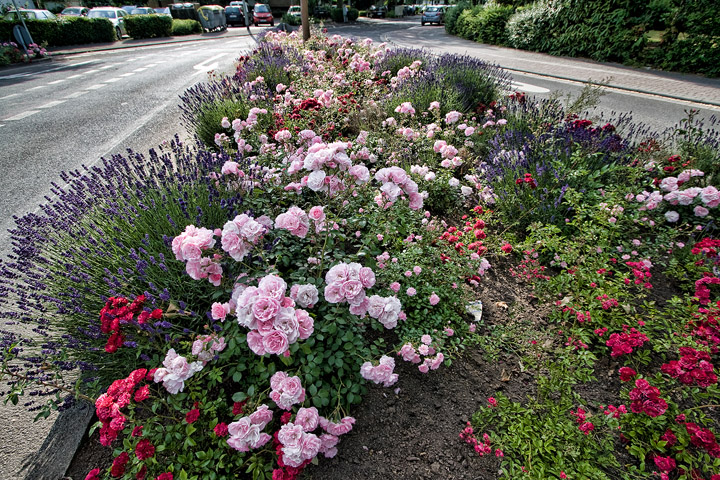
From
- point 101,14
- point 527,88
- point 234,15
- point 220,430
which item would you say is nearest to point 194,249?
point 220,430

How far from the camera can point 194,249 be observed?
1.73 metres

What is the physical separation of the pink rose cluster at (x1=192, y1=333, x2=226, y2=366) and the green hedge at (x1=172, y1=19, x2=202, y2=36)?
29.9 m

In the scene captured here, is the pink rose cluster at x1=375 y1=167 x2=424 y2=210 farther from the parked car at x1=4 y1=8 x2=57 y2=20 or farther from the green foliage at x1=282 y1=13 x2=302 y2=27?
the green foliage at x1=282 y1=13 x2=302 y2=27

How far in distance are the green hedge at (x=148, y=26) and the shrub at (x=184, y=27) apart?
0.42 meters

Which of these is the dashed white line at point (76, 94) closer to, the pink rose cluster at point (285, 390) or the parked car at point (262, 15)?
the pink rose cluster at point (285, 390)

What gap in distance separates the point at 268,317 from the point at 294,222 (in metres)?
0.61

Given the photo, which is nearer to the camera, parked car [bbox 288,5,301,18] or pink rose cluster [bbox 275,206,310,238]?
pink rose cluster [bbox 275,206,310,238]

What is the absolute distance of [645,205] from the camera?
3102mm

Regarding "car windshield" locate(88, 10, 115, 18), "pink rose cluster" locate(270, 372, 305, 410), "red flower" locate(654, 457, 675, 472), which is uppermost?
"car windshield" locate(88, 10, 115, 18)

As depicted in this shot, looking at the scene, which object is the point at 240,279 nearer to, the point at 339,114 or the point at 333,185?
the point at 333,185

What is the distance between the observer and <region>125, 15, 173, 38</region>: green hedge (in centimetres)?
2162

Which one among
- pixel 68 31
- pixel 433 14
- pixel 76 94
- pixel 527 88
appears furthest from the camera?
pixel 433 14

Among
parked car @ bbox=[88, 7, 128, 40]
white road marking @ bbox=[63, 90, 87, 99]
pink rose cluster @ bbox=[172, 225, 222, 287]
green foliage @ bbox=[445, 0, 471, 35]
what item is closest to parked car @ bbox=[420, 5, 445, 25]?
green foliage @ bbox=[445, 0, 471, 35]

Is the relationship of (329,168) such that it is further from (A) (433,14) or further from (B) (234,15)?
(B) (234,15)
